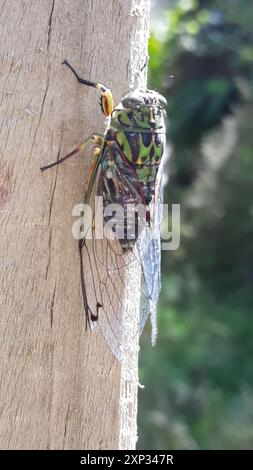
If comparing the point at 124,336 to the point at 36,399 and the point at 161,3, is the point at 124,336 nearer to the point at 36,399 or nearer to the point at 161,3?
the point at 36,399

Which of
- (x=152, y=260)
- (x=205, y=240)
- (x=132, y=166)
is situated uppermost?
(x=205, y=240)

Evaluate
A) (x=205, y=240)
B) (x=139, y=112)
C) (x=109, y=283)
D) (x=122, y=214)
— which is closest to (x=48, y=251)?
(x=109, y=283)

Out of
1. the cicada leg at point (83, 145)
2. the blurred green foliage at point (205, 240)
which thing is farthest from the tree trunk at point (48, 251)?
the blurred green foliage at point (205, 240)

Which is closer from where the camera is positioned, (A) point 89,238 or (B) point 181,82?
(A) point 89,238

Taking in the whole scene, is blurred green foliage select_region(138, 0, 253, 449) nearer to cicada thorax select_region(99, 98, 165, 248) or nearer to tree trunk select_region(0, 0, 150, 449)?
cicada thorax select_region(99, 98, 165, 248)

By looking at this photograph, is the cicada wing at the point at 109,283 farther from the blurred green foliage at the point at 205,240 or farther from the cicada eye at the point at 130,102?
the blurred green foliage at the point at 205,240

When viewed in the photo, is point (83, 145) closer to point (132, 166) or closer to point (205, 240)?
point (132, 166)

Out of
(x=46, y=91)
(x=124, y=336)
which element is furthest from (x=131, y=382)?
(x=46, y=91)
